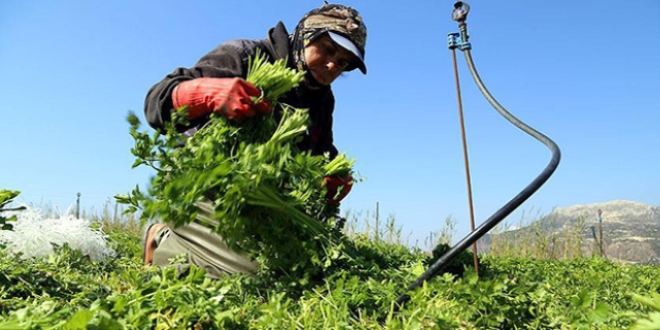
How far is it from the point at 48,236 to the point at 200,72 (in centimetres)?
203

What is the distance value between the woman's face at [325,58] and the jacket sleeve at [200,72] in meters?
0.33

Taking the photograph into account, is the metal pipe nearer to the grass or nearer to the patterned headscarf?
the grass

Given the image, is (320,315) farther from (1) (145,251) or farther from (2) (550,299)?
(1) (145,251)

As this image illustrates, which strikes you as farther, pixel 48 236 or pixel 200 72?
pixel 48 236

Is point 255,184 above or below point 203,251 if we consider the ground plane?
above

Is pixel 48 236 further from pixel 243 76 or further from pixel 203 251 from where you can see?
pixel 243 76

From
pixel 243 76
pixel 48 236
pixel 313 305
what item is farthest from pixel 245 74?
pixel 48 236

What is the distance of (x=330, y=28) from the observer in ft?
9.09

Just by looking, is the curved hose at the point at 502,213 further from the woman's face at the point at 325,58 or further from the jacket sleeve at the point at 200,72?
the jacket sleeve at the point at 200,72

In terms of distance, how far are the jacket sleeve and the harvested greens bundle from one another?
1.26 feet

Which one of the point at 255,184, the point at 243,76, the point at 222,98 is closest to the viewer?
the point at 255,184

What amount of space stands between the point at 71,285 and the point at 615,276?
334 centimetres

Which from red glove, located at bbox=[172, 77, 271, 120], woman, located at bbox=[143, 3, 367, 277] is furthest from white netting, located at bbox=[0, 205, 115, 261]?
red glove, located at bbox=[172, 77, 271, 120]

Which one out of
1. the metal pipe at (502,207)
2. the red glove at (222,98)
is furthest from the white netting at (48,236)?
the metal pipe at (502,207)
